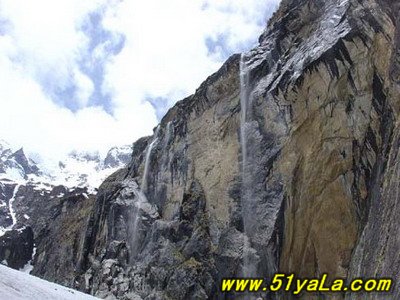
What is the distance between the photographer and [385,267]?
23672 millimetres

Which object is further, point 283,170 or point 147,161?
point 147,161

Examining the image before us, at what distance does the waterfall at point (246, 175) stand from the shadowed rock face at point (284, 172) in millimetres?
156

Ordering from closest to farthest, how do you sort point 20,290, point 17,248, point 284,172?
point 20,290, point 284,172, point 17,248

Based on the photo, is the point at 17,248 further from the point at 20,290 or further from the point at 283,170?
the point at 20,290

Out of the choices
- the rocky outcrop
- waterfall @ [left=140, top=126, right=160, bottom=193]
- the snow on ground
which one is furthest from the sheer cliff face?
the rocky outcrop

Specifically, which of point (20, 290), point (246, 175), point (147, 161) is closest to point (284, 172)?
point (246, 175)

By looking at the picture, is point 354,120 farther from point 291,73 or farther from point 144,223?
point 144,223

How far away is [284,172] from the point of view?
40750 mm

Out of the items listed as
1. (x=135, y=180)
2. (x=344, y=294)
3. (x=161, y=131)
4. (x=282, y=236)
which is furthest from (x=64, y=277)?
(x=344, y=294)

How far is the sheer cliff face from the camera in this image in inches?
1371

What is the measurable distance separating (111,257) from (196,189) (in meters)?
14.7

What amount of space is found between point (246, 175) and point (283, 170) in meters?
5.26

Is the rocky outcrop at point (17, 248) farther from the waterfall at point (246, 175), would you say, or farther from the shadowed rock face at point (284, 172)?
the waterfall at point (246, 175)

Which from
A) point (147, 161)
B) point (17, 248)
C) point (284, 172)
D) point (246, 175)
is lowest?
point (17, 248)
